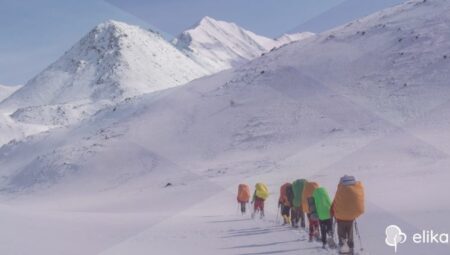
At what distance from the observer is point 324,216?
501 inches

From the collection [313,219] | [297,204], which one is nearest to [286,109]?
[297,204]

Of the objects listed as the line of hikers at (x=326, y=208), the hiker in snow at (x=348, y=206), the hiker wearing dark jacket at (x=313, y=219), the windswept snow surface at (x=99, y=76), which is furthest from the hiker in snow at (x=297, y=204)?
the windswept snow surface at (x=99, y=76)

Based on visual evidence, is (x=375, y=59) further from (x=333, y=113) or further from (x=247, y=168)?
(x=247, y=168)

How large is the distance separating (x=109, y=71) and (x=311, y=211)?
15408 cm

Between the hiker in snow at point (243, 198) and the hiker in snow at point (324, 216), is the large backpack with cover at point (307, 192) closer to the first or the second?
the hiker in snow at point (324, 216)

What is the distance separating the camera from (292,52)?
70.8 metres

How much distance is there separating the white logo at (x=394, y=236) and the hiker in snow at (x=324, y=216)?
1.17 m

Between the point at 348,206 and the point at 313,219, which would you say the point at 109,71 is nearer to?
the point at 313,219

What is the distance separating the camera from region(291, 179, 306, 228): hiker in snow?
15.9 m

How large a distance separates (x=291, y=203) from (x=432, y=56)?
45212 mm

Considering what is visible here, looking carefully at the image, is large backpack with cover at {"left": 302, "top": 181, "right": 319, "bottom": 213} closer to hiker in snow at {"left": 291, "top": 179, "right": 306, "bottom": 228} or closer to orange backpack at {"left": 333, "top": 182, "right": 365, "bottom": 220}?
hiker in snow at {"left": 291, "top": 179, "right": 306, "bottom": 228}

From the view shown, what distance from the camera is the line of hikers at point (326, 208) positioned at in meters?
11.3

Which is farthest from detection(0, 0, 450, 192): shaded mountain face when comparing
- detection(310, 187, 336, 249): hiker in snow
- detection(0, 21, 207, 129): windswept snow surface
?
detection(0, 21, 207, 129): windswept snow surface

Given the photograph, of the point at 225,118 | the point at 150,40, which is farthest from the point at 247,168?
the point at 150,40
